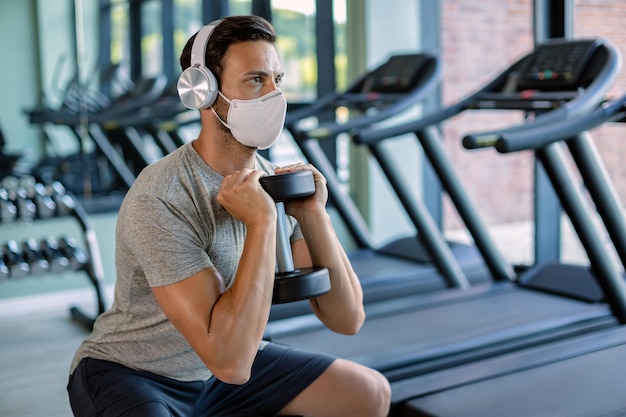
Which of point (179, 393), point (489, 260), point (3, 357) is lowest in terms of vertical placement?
point (3, 357)

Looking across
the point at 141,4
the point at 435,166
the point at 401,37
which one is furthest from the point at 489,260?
the point at 141,4

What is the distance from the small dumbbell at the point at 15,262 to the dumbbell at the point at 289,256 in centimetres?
239

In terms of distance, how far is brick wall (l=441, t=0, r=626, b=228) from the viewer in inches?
183

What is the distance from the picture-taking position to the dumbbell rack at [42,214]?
3.99 m

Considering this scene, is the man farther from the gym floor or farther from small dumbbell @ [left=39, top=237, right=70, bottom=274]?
small dumbbell @ [left=39, top=237, right=70, bottom=274]

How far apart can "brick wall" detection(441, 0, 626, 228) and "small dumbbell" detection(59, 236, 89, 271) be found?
2338 mm

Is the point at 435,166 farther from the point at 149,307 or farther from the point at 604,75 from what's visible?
the point at 149,307

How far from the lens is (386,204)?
545cm

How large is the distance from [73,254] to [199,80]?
8.12 feet

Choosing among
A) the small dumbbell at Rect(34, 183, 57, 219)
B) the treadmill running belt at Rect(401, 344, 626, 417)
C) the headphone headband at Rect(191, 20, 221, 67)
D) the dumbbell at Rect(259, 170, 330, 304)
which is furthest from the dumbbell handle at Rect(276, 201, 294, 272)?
the small dumbbell at Rect(34, 183, 57, 219)

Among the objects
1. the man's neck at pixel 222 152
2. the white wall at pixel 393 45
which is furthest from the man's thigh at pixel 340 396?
the white wall at pixel 393 45

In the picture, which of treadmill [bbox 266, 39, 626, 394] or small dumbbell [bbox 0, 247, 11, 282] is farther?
small dumbbell [bbox 0, 247, 11, 282]

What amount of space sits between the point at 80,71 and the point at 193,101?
8.88ft

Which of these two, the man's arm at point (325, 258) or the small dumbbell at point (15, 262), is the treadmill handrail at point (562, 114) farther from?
the small dumbbell at point (15, 262)
